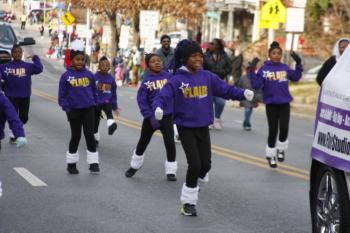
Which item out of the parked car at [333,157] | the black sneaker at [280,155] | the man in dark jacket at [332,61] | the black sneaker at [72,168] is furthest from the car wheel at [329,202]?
the black sneaker at [280,155]

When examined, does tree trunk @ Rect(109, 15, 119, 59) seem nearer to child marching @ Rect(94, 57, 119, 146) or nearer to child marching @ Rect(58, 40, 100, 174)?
child marching @ Rect(94, 57, 119, 146)

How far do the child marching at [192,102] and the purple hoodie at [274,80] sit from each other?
4100 mm

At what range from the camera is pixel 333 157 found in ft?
24.3

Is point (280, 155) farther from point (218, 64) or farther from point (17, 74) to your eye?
point (218, 64)

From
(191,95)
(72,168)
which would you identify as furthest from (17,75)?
(191,95)

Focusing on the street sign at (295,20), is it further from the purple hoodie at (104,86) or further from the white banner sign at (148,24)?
the purple hoodie at (104,86)

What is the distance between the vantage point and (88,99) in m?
13.0

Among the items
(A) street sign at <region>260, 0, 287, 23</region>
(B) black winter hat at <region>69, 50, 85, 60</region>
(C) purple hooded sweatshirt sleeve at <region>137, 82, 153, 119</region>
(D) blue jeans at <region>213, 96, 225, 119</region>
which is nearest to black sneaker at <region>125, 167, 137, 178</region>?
(C) purple hooded sweatshirt sleeve at <region>137, 82, 153, 119</region>

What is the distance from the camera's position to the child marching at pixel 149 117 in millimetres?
12602

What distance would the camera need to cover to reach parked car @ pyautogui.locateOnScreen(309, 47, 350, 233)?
23.5 feet

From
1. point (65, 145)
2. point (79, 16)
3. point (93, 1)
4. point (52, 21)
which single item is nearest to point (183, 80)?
point (65, 145)

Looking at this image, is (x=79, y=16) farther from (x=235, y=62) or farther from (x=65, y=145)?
(x=65, y=145)

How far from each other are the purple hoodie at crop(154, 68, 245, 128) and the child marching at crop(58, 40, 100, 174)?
3066mm

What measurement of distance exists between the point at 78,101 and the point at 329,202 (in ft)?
19.6
